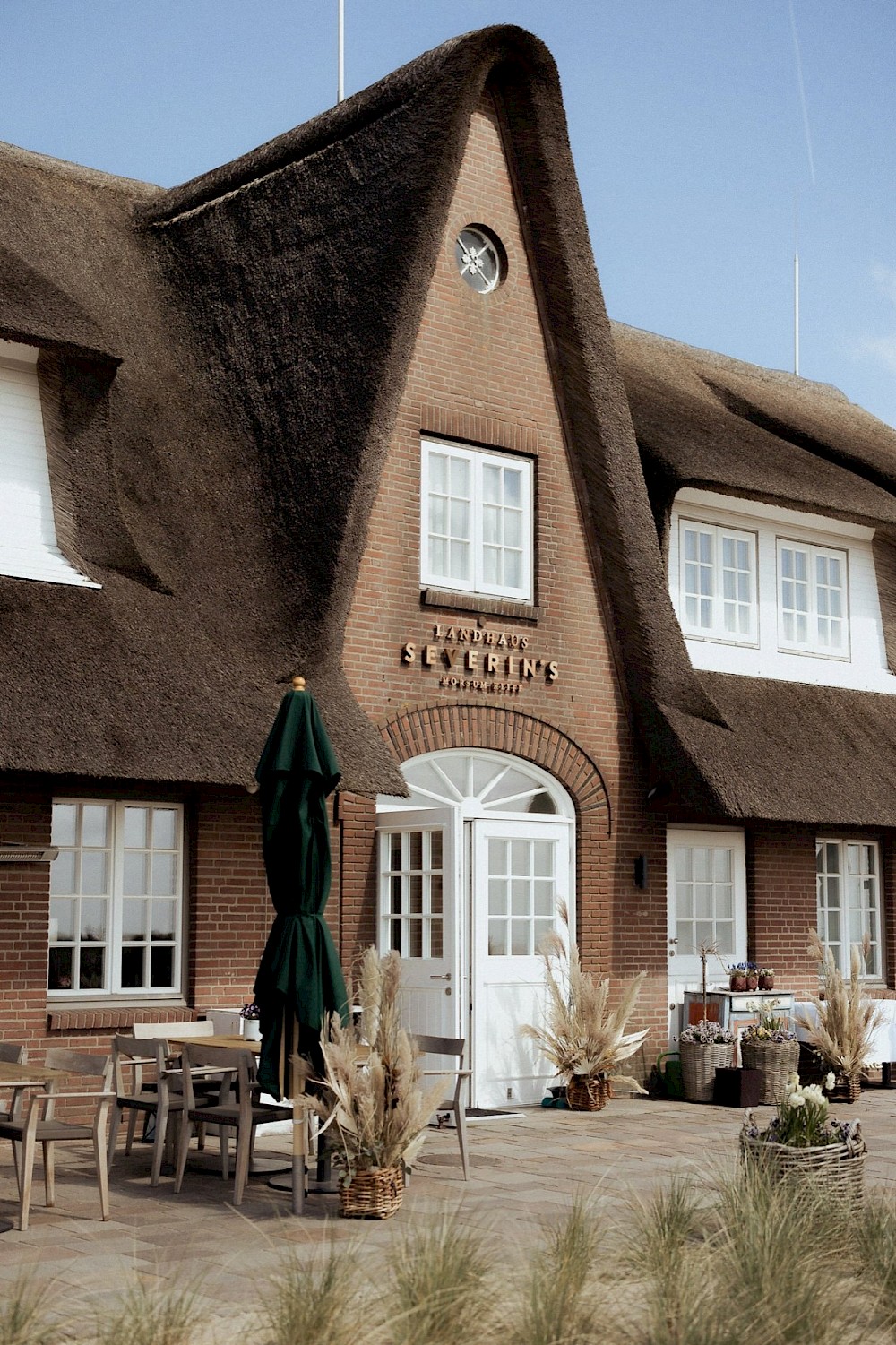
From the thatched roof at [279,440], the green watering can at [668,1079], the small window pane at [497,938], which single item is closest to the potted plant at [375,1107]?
the thatched roof at [279,440]

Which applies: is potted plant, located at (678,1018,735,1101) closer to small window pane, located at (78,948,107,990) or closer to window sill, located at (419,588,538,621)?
window sill, located at (419,588,538,621)

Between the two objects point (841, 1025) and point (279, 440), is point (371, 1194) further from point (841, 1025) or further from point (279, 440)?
point (841, 1025)

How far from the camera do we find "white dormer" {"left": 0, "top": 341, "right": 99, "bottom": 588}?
1119cm

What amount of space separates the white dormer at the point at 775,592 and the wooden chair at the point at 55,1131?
320 inches

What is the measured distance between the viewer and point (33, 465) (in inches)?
459

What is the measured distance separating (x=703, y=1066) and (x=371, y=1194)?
5856mm

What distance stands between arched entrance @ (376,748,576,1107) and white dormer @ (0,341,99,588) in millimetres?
3153

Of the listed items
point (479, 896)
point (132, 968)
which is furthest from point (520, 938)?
point (132, 968)

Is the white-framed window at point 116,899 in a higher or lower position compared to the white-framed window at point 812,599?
lower

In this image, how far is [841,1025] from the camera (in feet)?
45.1

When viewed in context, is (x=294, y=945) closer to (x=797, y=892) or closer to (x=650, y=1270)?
(x=650, y=1270)

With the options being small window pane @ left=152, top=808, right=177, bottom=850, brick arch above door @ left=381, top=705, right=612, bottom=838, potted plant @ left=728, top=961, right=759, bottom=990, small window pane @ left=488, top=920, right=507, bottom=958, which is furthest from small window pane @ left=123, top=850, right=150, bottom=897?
potted plant @ left=728, top=961, right=759, bottom=990

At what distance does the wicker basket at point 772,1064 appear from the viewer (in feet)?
43.1

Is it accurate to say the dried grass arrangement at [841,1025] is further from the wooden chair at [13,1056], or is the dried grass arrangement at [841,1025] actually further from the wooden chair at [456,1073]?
the wooden chair at [13,1056]
